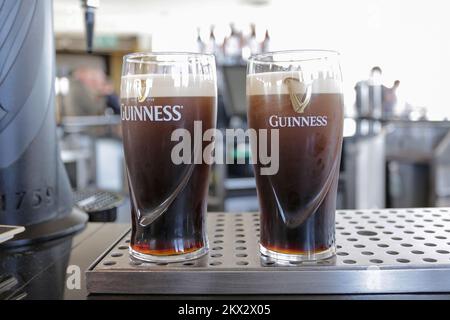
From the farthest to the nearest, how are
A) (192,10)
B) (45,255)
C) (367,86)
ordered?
(192,10), (367,86), (45,255)

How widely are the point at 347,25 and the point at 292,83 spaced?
821 cm

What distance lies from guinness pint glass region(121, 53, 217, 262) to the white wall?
6012 millimetres

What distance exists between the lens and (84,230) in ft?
2.37

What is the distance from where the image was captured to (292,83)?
48 cm

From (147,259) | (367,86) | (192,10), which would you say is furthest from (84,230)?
(192,10)

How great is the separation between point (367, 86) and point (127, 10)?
5.77m

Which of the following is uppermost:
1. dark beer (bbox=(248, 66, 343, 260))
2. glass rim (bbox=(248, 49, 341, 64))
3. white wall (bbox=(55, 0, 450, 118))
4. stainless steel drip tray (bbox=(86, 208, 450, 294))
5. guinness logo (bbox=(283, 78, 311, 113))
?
Answer: white wall (bbox=(55, 0, 450, 118))

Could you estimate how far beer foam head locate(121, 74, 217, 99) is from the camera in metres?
0.50

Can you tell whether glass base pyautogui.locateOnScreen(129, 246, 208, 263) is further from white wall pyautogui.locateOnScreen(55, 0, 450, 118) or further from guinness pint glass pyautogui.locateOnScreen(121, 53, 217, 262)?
white wall pyautogui.locateOnScreen(55, 0, 450, 118)

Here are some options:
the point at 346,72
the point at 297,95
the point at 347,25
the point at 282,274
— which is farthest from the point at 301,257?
the point at 347,25

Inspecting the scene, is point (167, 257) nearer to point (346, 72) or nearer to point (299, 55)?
point (299, 55)

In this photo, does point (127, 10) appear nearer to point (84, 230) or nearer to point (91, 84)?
point (91, 84)

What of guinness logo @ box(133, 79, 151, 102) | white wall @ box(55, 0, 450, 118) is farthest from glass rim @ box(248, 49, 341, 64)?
white wall @ box(55, 0, 450, 118)
